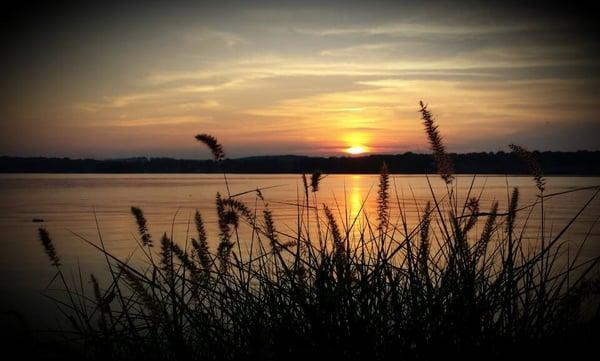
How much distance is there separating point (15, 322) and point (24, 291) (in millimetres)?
2415

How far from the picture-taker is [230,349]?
289 centimetres

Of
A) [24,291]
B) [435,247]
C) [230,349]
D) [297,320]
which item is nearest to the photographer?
[230,349]

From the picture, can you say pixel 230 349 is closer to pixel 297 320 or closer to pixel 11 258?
pixel 297 320

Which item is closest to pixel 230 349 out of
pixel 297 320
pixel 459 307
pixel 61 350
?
pixel 297 320

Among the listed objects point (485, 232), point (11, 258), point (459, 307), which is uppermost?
point (485, 232)

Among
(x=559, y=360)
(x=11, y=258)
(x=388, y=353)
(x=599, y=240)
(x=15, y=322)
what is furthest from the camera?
(x=11, y=258)

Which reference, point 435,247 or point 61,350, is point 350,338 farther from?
point 435,247

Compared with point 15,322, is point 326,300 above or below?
above

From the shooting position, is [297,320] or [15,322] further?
[15,322]

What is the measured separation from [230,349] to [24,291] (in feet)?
26.4

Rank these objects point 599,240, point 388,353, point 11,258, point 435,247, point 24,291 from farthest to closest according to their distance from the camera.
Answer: point 11,258
point 599,240
point 435,247
point 24,291
point 388,353

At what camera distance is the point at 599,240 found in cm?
1191

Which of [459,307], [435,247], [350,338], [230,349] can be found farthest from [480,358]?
[435,247]

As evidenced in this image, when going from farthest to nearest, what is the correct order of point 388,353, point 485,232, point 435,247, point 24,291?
1. point 435,247
2. point 24,291
3. point 485,232
4. point 388,353
